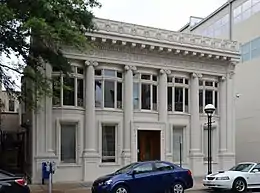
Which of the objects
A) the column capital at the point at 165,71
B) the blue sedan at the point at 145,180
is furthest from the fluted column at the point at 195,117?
the blue sedan at the point at 145,180

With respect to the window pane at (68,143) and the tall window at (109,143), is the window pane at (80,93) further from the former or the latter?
the tall window at (109,143)

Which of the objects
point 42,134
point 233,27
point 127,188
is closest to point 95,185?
point 127,188

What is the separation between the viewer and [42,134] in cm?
2234

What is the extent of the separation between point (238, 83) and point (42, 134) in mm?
18491

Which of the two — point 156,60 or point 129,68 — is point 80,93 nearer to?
point 129,68

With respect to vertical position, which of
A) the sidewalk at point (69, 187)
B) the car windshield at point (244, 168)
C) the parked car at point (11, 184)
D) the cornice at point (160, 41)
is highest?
the cornice at point (160, 41)

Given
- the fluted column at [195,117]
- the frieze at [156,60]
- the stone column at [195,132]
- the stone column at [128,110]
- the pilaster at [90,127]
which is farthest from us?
the fluted column at [195,117]

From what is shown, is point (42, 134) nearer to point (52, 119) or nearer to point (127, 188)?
point (52, 119)

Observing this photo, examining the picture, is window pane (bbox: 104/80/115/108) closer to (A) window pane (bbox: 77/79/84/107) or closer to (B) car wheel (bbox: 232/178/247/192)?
(A) window pane (bbox: 77/79/84/107)

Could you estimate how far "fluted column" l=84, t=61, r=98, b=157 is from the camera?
23.6 m

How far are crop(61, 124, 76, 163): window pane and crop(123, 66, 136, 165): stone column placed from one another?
281 centimetres

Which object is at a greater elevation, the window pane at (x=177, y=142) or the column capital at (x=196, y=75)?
the column capital at (x=196, y=75)

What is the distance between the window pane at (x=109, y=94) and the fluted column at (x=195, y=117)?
5107mm

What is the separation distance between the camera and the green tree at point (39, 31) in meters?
15.4
